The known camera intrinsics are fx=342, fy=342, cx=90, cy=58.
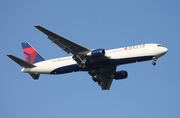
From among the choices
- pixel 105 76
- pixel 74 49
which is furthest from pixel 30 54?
pixel 105 76

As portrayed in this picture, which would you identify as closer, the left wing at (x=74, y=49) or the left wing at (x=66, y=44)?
the left wing at (x=66, y=44)

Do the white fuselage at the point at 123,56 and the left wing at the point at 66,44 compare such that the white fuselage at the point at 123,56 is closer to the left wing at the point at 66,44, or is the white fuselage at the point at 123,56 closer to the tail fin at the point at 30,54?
the left wing at the point at 66,44

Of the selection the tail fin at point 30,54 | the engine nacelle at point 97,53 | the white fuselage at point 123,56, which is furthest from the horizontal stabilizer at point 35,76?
the engine nacelle at point 97,53

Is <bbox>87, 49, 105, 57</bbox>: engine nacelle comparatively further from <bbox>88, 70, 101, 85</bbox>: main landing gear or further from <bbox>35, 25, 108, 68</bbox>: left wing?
<bbox>88, 70, 101, 85</bbox>: main landing gear

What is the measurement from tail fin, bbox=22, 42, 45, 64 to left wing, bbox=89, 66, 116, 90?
9449mm

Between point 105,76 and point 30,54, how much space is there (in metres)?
13.0

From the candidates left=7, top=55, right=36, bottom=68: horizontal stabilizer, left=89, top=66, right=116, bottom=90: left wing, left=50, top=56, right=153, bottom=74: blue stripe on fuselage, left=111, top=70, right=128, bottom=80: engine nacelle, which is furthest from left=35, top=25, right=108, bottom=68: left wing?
left=111, top=70, right=128, bottom=80: engine nacelle

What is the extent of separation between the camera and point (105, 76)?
5678 cm

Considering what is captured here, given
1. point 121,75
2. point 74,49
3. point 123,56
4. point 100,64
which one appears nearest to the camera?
point 123,56

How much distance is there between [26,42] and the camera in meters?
59.0

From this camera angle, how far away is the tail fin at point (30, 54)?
183ft

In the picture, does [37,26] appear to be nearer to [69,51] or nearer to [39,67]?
[69,51]

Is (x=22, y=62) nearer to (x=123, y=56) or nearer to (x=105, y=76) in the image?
(x=105, y=76)

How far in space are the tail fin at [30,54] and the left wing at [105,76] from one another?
9.45 meters
